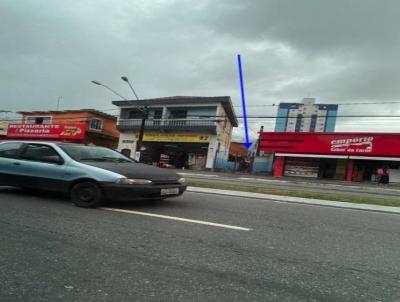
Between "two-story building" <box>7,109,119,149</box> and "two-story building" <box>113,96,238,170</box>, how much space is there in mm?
3890

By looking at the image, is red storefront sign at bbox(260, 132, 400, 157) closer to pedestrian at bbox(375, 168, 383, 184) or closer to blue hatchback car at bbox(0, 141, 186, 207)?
pedestrian at bbox(375, 168, 383, 184)

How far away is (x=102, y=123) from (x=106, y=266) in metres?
46.7

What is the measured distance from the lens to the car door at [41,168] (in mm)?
7608

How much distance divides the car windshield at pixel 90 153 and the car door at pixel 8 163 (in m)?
1.18

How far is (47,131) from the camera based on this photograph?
4700cm

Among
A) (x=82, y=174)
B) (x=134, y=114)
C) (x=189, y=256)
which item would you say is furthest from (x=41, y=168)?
(x=134, y=114)

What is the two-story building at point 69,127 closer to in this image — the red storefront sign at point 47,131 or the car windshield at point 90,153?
the red storefront sign at point 47,131

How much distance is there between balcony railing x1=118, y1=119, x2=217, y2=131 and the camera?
3947cm

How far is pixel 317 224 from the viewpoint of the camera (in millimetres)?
6715

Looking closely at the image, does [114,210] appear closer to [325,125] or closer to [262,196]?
[262,196]

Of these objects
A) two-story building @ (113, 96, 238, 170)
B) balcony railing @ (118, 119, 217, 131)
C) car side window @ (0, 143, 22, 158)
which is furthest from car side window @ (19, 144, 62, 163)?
two-story building @ (113, 96, 238, 170)

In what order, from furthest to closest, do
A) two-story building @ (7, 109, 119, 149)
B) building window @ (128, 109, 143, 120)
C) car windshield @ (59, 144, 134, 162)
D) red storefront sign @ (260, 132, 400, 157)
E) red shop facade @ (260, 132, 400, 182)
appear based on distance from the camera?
building window @ (128, 109, 143, 120) < two-story building @ (7, 109, 119, 149) < red shop facade @ (260, 132, 400, 182) < red storefront sign @ (260, 132, 400, 157) < car windshield @ (59, 144, 134, 162)

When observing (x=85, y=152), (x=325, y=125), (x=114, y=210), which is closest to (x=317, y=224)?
(x=114, y=210)

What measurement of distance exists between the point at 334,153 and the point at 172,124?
56.4ft
